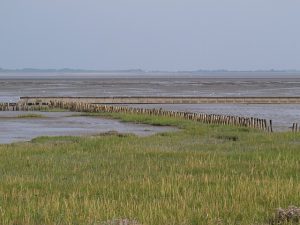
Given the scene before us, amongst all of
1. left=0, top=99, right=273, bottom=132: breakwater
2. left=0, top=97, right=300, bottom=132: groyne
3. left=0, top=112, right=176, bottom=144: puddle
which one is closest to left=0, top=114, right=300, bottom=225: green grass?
left=0, top=112, right=176, bottom=144: puddle

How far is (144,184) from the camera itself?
13.1 m

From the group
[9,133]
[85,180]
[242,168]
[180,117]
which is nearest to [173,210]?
[85,180]

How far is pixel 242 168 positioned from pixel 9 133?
72.2 ft

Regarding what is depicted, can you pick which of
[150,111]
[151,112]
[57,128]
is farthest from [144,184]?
[150,111]

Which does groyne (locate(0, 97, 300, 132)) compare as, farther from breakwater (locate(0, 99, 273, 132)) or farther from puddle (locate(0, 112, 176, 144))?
puddle (locate(0, 112, 176, 144))

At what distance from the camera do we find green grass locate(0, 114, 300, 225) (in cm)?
985

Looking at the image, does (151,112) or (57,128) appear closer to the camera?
(57,128)

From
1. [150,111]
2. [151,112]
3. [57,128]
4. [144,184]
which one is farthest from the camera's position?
[150,111]

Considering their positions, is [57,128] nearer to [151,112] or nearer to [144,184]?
[151,112]

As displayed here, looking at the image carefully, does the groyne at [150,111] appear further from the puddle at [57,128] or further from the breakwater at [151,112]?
the puddle at [57,128]

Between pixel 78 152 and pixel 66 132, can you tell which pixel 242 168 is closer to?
pixel 78 152

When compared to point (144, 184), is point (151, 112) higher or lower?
lower

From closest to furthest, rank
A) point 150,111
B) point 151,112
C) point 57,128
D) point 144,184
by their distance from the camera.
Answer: point 144,184, point 57,128, point 151,112, point 150,111

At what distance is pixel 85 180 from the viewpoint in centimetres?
1441
